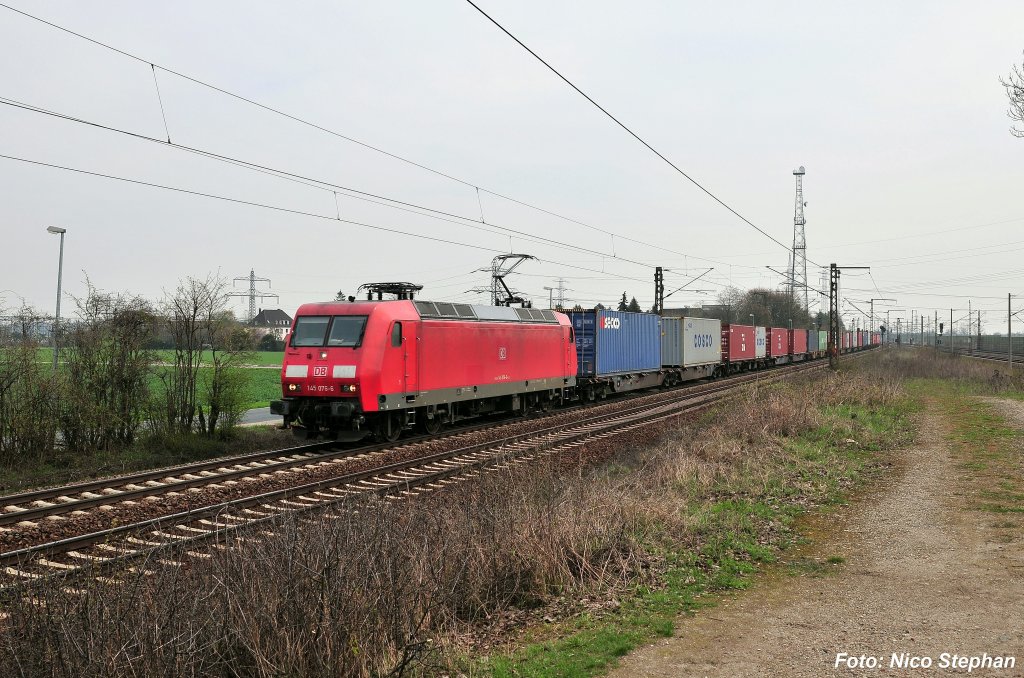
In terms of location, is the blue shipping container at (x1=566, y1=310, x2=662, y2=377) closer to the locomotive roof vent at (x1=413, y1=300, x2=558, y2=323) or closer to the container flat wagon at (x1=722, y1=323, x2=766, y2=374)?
the locomotive roof vent at (x1=413, y1=300, x2=558, y2=323)

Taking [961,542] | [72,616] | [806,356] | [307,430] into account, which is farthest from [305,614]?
[806,356]

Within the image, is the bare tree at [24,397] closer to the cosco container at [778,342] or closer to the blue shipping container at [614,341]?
the blue shipping container at [614,341]

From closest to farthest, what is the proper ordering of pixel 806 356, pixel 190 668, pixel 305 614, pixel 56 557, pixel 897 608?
pixel 190 668 → pixel 305 614 → pixel 897 608 → pixel 56 557 → pixel 806 356

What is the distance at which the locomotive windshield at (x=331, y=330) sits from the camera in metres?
15.3

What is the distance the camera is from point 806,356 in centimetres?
6334

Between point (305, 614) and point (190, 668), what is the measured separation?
2.32ft

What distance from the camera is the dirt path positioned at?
5.12m

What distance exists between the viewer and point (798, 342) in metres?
58.5

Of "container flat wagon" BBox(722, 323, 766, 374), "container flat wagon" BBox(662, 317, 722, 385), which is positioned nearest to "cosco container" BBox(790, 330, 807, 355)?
"container flat wagon" BBox(722, 323, 766, 374)

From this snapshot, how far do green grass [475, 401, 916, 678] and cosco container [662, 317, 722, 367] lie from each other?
18959 mm

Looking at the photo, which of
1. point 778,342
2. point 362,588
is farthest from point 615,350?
point 778,342

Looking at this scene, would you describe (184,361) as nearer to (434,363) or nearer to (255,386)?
(434,363)

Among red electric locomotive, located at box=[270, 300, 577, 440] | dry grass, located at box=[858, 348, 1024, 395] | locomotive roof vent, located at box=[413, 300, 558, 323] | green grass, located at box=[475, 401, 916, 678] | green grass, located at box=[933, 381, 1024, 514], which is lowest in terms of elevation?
green grass, located at box=[475, 401, 916, 678]

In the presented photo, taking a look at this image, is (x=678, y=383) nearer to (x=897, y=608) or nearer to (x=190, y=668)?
(x=897, y=608)
